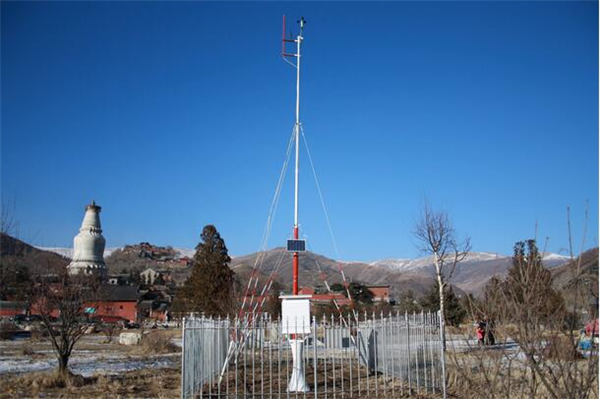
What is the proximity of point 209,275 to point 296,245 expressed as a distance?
2921cm

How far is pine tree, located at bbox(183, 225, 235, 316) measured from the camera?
40.6m

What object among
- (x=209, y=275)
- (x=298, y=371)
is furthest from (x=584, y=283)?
(x=209, y=275)

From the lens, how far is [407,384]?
13000 mm

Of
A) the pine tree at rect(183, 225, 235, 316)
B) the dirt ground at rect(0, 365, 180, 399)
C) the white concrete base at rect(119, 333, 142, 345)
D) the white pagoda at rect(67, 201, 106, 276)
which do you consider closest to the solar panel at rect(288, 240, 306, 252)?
the dirt ground at rect(0, 365, 180, 399)

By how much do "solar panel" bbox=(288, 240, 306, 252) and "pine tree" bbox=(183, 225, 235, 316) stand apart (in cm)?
2660

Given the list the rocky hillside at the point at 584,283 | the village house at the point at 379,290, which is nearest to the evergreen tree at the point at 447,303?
the rocky hillside at the point at 584,283

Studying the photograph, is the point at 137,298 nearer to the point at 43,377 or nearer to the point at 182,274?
the point at 43,377

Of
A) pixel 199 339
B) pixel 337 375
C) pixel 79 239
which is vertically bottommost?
pixel 337 375

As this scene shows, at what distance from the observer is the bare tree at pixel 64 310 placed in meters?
16.0

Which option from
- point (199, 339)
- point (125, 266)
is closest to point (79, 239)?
point (125, 266)

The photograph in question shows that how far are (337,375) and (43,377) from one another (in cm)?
804

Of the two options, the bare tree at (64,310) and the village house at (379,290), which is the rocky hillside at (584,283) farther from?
the village house at (379,290)

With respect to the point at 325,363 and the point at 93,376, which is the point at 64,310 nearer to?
the point at 93,376

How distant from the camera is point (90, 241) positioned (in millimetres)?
98438
